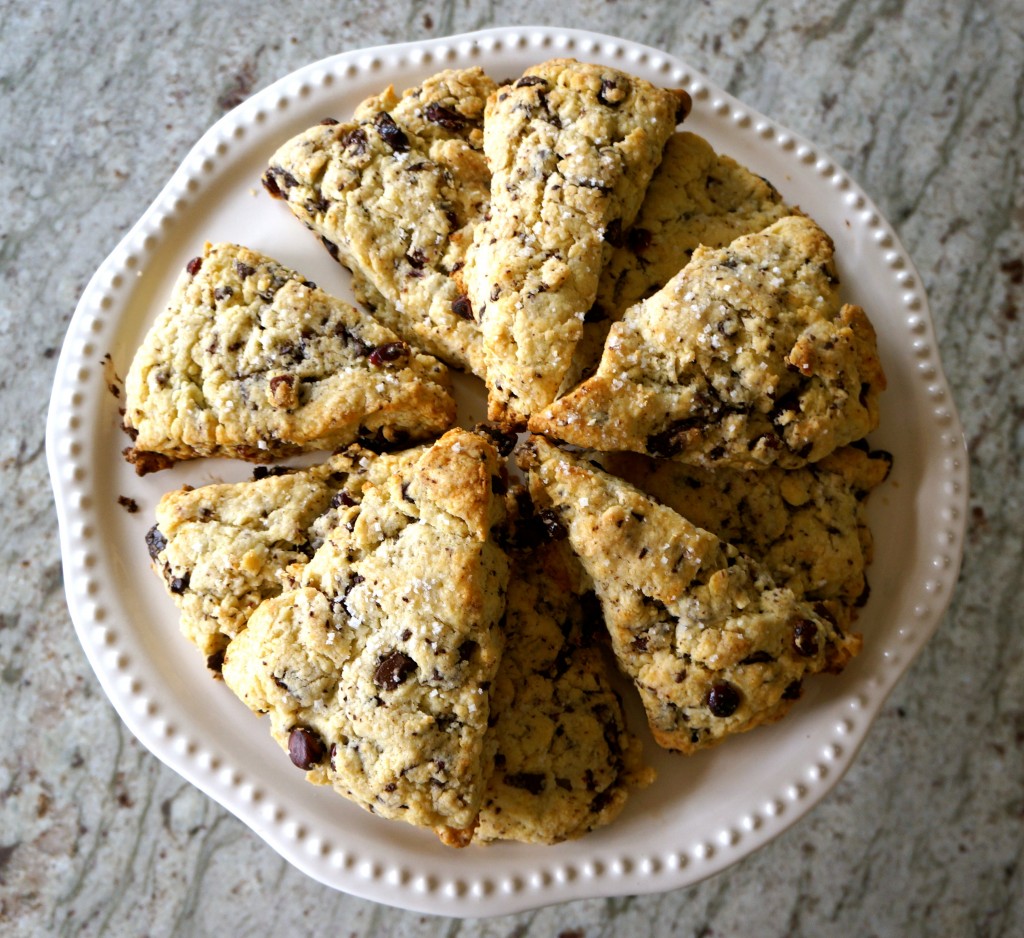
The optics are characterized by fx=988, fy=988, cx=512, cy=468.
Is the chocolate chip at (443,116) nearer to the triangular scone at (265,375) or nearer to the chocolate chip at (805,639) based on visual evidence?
the triangular scone at (265,375)

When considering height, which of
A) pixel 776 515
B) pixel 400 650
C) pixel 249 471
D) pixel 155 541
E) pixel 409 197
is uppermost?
pixel 409 197

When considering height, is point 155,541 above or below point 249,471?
below

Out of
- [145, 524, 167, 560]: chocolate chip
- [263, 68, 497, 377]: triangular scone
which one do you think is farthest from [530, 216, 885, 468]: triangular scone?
[145, 524, 167, 560]: chocolate chip

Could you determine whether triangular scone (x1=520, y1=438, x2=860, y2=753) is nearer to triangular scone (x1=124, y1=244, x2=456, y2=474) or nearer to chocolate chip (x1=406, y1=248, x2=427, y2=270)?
triangular scone (x1=124, y1=244, x2=456, y2=474)

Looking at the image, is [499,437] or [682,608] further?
[499,437]

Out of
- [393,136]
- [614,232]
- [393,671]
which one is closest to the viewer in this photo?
[393,671]

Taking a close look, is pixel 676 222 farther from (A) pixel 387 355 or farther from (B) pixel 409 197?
(A) pixel 387 355

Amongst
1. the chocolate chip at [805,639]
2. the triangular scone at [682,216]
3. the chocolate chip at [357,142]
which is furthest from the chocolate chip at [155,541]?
the chocolate chip at [805,639]

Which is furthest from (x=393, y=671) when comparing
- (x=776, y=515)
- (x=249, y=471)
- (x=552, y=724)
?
(x=776, y=515)
